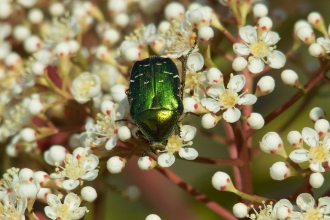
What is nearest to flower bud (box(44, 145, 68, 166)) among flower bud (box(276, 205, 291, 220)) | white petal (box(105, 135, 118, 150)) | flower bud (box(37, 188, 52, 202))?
flower bud (box(37, 188, 52, 202))

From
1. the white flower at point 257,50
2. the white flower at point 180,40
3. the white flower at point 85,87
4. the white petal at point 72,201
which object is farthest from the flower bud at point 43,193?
the white flower at point 257,50

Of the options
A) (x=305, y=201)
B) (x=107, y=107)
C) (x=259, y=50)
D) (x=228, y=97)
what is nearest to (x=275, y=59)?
(x=259, y=50)

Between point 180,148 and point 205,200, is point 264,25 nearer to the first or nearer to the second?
point 180,148

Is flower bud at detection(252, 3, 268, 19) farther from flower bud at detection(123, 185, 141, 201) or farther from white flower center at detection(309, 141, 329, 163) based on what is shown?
flower bud at detection(123, 185, 141, 201)

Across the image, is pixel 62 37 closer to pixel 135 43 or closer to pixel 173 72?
pixel 135 43

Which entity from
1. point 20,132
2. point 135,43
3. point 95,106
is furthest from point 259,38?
point 20,132

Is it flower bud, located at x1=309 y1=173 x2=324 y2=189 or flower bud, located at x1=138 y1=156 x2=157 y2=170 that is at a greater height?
flower bud, located at x1=309 y1=173 x2=324 y2=189
